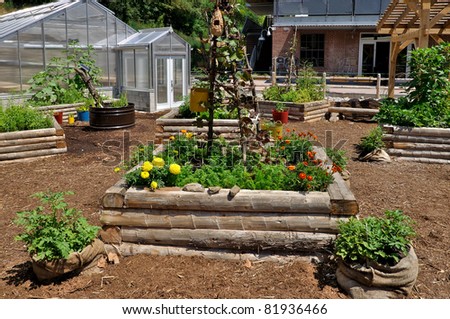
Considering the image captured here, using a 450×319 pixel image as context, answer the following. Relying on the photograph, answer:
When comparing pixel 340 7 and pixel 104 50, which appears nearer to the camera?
pixel 104 50

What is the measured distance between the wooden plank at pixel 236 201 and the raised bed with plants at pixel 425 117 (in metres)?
4.95

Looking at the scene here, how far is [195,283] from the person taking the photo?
3977 millimetres

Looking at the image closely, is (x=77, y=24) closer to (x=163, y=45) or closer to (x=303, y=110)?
(x=163, y=45)

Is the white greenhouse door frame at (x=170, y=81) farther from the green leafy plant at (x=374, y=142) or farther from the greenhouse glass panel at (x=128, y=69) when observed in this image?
the green leafy plant at (x=374, y=142)

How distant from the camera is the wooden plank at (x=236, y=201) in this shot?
13.8 ft

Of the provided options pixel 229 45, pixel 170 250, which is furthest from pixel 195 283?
pixel 229 45

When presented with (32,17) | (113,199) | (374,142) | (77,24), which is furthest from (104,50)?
(113,199)

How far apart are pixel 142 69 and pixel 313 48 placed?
514 inches

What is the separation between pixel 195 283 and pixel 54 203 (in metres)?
1.46

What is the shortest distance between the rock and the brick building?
68.4 feet

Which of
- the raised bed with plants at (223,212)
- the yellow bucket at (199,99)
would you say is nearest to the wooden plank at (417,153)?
the raised bed with plants at (223,212)

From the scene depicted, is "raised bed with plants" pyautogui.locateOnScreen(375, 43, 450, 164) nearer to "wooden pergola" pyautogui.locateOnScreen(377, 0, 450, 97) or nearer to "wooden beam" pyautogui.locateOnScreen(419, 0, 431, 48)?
"wooden beam" pyautogui.locateOnScreen(419, 0, 431, 48)

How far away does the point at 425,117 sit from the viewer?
28.4 ft

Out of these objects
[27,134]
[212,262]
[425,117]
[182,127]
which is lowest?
[212,262]
